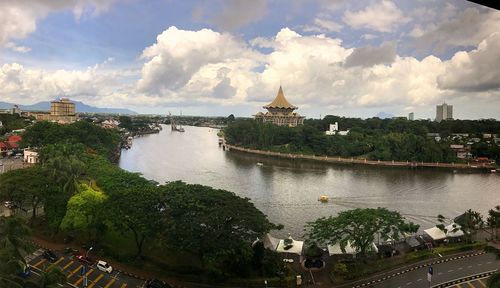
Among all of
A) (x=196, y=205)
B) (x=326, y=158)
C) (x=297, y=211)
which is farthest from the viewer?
(x=326, y=158)

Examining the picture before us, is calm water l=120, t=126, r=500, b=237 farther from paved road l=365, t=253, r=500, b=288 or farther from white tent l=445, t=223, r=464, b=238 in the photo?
paved road l=365, t=253, r=500, b=288

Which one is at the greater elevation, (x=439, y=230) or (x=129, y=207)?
(x=129, y=207)

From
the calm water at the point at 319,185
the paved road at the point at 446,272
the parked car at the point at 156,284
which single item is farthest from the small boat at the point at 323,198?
the parked car at the point at 156,284

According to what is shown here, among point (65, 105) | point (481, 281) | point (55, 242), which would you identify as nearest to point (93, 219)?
point (55, 242)

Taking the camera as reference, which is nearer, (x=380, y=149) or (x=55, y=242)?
(x=55, y=242)

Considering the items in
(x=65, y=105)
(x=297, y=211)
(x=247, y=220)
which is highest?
(x=65, y=105)

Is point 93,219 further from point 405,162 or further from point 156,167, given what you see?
point 405,162

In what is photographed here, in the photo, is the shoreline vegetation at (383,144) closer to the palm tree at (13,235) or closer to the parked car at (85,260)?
the parked car at (85,260)

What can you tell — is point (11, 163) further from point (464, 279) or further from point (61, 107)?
point (61, 107)
